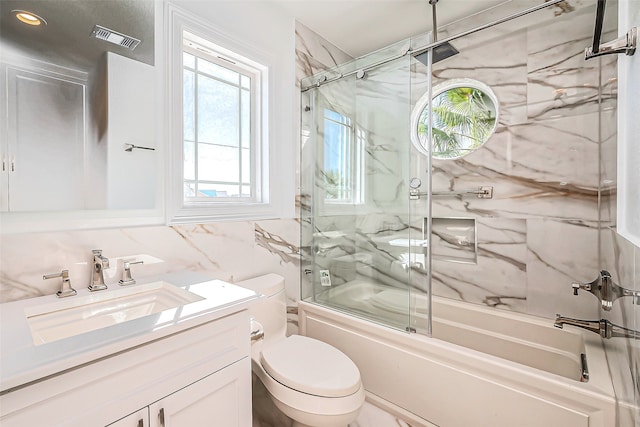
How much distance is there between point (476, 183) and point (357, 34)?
1478 millimetres

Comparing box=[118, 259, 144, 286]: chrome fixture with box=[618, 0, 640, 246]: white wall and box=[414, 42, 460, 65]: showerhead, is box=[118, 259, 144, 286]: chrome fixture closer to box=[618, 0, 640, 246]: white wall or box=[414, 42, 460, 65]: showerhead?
box=[618, 0, 640, 246]: white wall

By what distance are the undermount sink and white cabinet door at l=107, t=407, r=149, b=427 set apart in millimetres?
318

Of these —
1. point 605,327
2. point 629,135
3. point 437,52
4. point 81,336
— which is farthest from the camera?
point 437,52

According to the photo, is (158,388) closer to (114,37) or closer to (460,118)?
(114,37)

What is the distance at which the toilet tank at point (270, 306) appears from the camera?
60.2 inches

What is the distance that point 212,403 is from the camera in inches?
36.4

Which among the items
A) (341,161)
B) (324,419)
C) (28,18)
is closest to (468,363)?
(324,419)

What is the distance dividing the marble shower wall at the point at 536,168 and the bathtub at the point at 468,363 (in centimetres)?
22

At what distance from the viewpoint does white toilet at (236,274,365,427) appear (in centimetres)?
115

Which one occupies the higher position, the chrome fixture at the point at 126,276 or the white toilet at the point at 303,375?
the chrome fixture at the point at 126,276

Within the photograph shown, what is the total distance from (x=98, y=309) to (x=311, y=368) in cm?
87

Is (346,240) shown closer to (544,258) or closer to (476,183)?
(476,183)

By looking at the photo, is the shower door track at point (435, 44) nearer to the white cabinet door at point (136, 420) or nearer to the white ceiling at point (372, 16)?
the white ceiling at point (372, 16)

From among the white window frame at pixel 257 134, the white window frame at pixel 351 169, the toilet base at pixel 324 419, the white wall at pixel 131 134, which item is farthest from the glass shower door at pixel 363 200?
the white wall at pixel 131 134
